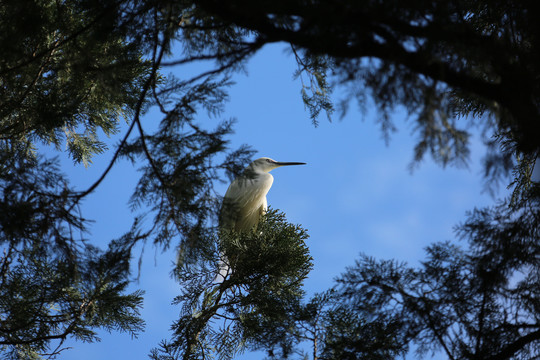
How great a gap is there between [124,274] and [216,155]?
48 cm

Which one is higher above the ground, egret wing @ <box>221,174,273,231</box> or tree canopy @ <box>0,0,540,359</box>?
egret wing @ <box>221,174,273,231</box>

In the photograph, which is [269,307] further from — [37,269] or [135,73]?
[135,73]

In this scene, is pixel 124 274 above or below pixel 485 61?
below

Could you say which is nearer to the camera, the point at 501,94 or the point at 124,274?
the point at 501,94

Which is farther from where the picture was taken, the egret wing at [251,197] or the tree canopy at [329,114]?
the egret wing at [251,197]

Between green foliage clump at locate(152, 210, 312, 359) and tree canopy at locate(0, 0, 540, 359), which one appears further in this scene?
green foliage clump at locate(152, 210, 312, 359)

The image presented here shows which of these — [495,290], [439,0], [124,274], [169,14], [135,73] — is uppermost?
[135,73]

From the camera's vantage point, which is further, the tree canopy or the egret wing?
the egret wing

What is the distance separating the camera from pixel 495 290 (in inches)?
Result: 61.2

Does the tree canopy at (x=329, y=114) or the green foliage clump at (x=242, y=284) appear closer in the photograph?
the tree canopy at (x=329, y=114)

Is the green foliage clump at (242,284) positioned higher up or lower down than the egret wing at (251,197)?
lower down

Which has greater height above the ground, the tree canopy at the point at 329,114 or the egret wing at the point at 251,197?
the egret wing at the point at 251,197

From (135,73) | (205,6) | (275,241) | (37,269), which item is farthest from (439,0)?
(37,269)

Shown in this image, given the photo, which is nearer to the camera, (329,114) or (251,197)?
(329,114)
